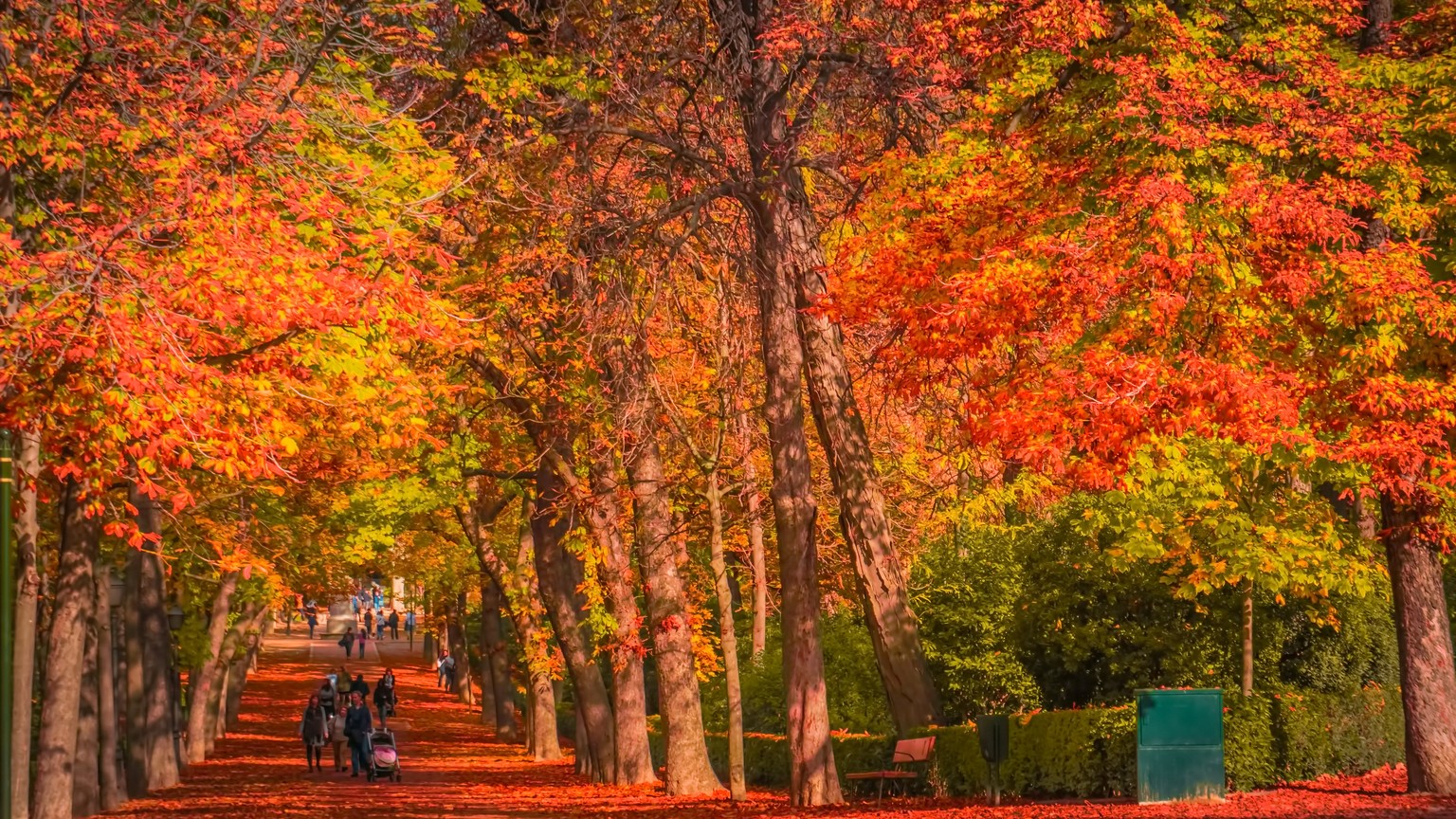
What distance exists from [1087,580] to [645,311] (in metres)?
9.34

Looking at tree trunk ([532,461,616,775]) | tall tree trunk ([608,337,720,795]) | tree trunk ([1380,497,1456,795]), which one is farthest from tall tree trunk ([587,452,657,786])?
tree trunk ([1380,497,1456,795])

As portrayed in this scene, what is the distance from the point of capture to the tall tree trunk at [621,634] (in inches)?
991

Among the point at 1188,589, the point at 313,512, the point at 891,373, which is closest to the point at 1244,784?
the point at 1188,589

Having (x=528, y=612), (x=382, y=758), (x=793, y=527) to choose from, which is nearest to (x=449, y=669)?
(x=382, y=758)

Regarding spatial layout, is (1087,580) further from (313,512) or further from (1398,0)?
(313,512)

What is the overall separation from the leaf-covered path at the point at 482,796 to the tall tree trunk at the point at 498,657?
63 cm

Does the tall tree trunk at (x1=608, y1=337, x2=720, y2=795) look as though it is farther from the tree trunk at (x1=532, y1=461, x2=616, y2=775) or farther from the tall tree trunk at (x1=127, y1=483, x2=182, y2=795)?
the tall tree trunk at (x1=127, y1=483, x2=182, y2=795)

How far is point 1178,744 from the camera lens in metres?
17.8

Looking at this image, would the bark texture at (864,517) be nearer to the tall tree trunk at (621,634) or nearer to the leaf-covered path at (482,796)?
the leaf-covered path at (482,796)

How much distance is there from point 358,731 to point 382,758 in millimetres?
1131

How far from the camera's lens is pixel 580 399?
23.5 meters

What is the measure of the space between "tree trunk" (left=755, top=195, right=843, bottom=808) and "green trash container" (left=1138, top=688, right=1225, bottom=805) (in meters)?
3.47

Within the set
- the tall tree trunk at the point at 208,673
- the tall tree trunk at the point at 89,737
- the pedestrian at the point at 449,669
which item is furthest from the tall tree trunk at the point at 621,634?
the pedestrian at the point at 449,669

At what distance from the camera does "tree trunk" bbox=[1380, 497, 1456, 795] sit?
17453 mm
